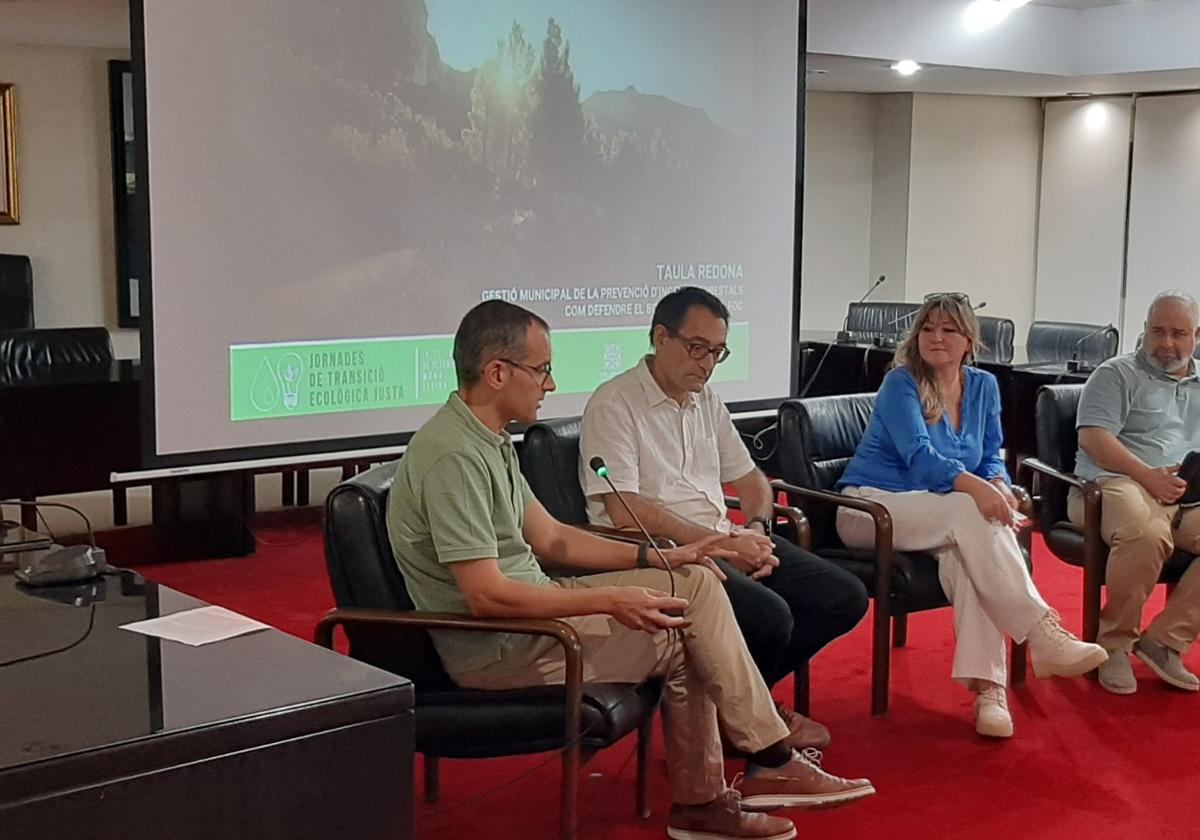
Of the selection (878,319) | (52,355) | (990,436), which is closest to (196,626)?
(990,436)

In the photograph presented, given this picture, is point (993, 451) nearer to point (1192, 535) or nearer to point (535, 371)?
point (1192, 535)

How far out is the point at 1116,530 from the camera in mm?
3984

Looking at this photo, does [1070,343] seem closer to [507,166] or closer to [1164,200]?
[1164,200]

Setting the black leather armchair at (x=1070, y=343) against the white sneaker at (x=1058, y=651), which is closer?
the white sneaker at (x=1058, y=651)

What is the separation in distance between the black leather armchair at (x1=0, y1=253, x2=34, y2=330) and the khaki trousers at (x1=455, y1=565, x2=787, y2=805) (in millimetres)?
5791

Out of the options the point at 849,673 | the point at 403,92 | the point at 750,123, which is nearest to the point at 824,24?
the point at 750,123

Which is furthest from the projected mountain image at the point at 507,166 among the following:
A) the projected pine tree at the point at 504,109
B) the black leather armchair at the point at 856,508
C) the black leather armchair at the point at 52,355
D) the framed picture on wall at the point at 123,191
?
the framed picture on wall at the point at 123,191

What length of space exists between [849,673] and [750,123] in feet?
6.55

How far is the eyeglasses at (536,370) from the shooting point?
8.63 ft

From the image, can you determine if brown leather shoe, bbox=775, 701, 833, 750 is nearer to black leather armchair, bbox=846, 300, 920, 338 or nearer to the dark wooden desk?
the dark wooden desk

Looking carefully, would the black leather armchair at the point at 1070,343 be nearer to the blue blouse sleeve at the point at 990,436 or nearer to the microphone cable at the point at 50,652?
the blue blouse sleeve at the point at 990,436

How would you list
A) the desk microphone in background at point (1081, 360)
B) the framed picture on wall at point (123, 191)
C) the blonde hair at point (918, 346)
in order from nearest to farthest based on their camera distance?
Result: 1. the blonde hair at point (918, 346)
2. the desk microphone in background at point (1081, 360)
3. the framed picture on wall at point (123, 191)

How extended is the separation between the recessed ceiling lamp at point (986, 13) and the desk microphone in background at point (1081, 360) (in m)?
1.74

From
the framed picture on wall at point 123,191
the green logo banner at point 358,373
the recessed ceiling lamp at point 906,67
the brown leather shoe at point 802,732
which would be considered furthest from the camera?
the framed picture on wall at point 123,191
